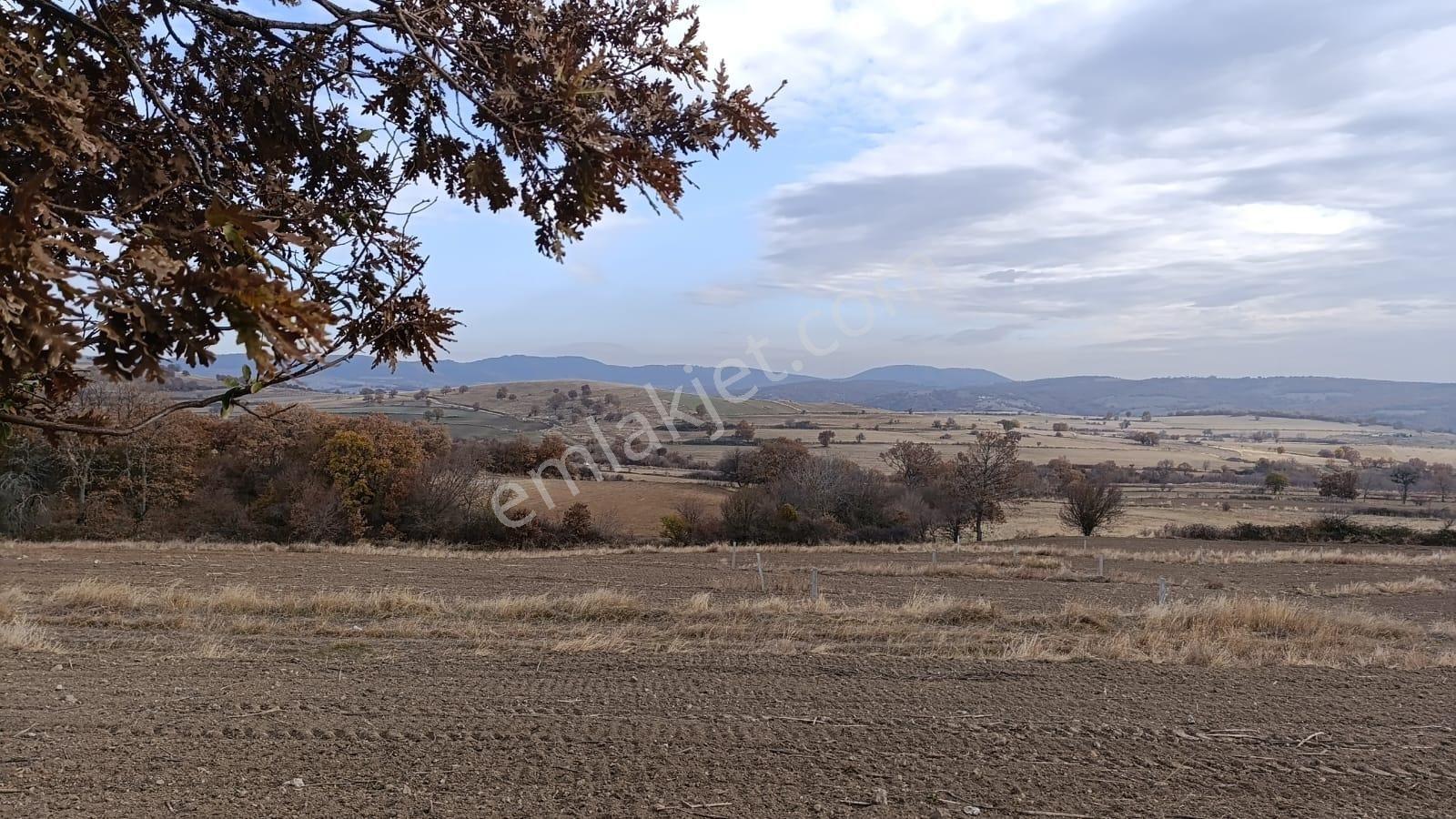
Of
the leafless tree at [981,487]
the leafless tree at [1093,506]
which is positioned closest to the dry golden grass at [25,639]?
the leafless tree at [981,487]

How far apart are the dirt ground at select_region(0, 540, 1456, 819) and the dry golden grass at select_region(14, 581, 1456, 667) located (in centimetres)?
49

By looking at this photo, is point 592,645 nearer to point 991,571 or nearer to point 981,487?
point 991,571

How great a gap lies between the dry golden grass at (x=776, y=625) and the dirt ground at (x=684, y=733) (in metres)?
0.49

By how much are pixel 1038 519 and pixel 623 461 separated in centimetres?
2702

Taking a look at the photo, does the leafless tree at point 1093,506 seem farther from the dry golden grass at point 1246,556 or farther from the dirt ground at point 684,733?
the dirt ground at point 684,733

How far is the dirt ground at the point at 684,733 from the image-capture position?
5320 millimetres

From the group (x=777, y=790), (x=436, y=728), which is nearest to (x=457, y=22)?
(x=777, y=790)

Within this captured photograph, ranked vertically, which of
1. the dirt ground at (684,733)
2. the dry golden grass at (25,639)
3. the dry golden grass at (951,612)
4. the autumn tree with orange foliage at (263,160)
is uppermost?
the autumn tree with orange foliage at (263,160)

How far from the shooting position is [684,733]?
6.54m

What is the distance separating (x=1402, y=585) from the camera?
69.6 ft

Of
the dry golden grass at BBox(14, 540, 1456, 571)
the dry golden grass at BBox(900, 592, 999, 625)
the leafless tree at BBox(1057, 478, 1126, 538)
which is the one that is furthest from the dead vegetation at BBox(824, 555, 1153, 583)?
the leafless tree at BBox(1057, 478, 1126, 538)

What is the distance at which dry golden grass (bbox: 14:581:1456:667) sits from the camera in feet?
32.8

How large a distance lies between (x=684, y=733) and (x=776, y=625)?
553cm

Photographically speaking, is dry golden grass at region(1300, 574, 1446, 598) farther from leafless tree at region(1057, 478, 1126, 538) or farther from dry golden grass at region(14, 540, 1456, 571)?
leafless tree at region(1057, 478, 1126, 538)
